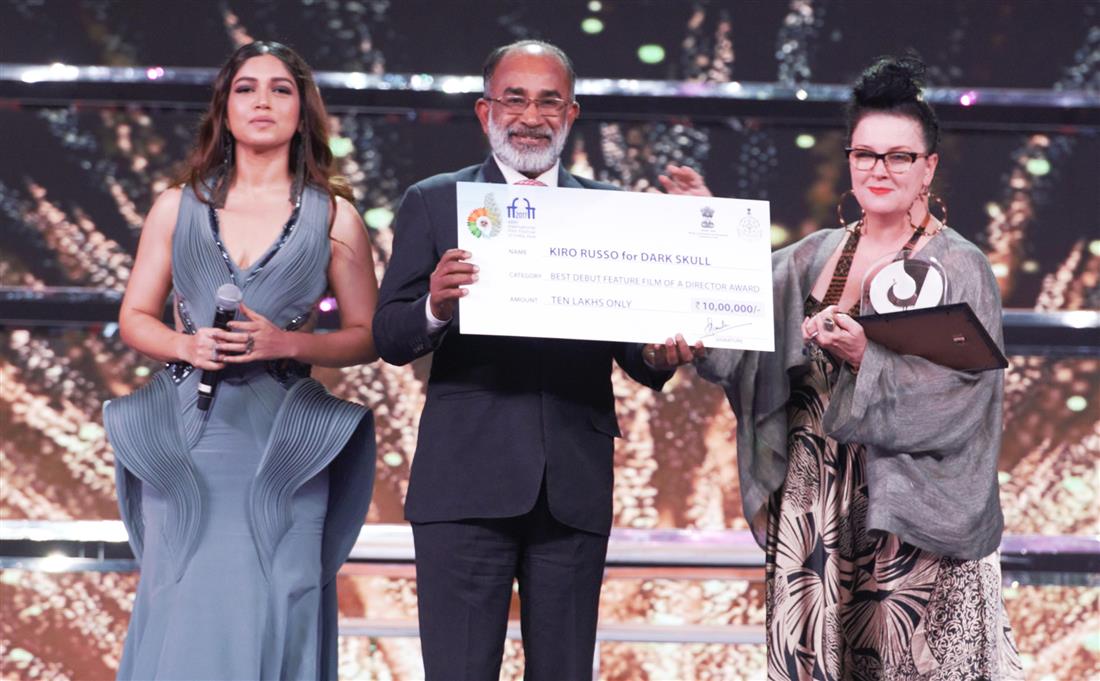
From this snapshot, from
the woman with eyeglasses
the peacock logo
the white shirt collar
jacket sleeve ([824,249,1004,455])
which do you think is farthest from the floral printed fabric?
the peacock logo

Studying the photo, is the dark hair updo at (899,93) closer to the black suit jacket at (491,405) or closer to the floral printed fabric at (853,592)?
the floral printed fabric at (853,592)

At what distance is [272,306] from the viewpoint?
2834mm

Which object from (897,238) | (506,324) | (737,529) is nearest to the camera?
(506,324)

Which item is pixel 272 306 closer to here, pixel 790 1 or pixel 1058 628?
pixel 790 1

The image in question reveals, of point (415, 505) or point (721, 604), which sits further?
point (721, 604)

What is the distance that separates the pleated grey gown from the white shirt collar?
43 centimetres

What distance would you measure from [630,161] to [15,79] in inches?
71.6

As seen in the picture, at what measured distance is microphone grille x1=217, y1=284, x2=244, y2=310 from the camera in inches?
103

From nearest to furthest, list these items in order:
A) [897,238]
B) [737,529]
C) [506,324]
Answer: [506,324]
[897,238]
[737,529]

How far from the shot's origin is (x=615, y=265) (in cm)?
261

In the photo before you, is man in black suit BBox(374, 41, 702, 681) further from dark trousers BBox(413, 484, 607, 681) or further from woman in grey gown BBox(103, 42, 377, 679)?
woman in grey gown BBox(103, 42, 377, 679)

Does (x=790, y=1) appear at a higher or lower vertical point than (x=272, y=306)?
higher

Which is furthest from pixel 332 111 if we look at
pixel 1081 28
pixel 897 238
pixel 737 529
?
pixel 1081 28

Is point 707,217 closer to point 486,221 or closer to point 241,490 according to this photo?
point 486,221
